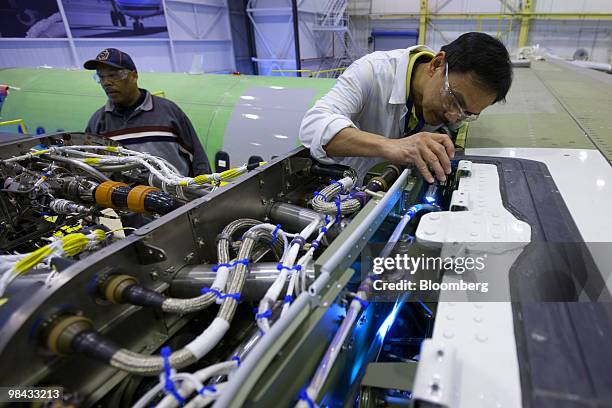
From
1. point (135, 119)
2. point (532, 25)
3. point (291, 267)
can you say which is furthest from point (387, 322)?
point (532, 25)

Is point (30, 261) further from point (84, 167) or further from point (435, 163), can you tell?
point (435, 163)

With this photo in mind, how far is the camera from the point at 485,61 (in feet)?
3.34

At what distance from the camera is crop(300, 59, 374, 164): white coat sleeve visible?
1.19m

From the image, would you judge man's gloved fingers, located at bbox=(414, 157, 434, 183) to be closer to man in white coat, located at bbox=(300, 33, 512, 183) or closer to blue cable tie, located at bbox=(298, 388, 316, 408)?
man in white coat, located at bbox=(300, 33, 512, 183)

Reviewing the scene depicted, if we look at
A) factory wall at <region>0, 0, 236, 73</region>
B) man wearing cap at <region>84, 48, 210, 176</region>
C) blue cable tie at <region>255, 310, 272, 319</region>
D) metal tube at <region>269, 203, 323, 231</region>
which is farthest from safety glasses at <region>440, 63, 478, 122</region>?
factory wall at <region>0, 0, 236, 73</region>

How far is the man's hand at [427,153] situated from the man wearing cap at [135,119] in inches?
66.0

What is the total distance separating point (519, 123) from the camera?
5.66 ft

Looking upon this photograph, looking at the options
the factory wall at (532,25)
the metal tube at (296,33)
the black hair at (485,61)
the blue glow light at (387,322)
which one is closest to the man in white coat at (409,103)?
the black hair at (485,61)

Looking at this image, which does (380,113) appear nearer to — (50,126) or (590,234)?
(590,234)

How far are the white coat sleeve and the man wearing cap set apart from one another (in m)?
1.29

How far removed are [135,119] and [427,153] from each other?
1.94 meters

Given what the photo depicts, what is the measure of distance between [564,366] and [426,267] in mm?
307

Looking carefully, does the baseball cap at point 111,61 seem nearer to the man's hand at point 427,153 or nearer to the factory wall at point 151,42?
the man's hand at point 427,153

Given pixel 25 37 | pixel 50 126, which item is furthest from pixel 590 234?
pixel 25 37
